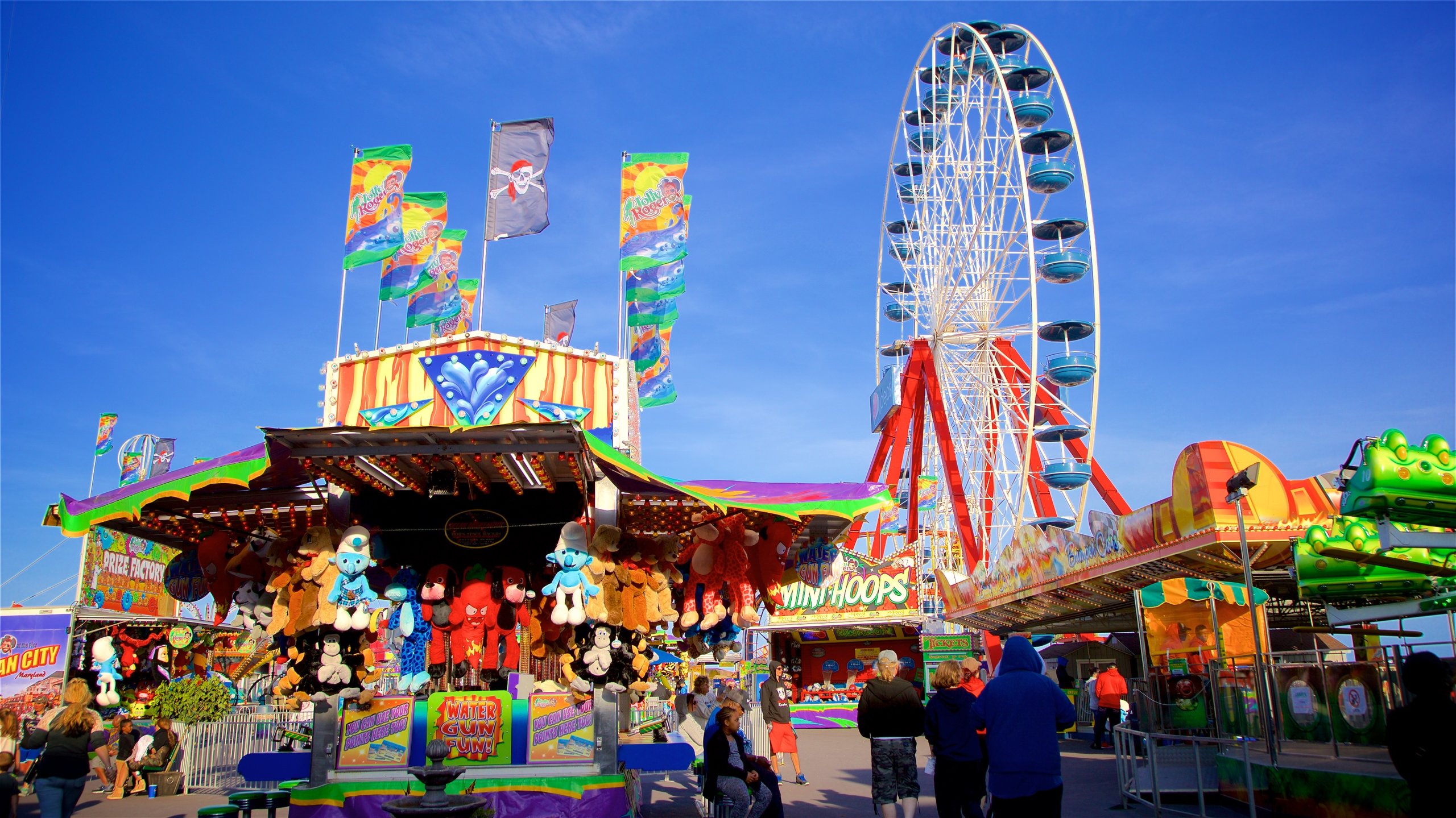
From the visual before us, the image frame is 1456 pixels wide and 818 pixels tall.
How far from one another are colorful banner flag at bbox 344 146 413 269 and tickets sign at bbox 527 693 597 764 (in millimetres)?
8954

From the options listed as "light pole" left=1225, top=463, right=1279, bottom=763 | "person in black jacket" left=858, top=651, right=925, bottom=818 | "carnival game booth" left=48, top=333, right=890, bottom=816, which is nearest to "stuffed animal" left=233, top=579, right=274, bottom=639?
"carnival game booth" left=48, top=333, right=890, bottom=816

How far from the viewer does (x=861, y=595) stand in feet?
87.1

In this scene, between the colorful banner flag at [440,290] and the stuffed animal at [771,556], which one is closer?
the stuffed animal at [771,556]

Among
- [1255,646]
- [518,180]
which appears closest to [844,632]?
[518,180]

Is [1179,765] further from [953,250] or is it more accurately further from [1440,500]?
[953,250]

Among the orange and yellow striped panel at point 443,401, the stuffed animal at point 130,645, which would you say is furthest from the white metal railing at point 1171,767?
the stuffed animal at point 130,645

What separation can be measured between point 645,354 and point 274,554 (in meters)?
10.0

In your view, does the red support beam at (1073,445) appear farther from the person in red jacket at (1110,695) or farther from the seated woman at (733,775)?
the seated woman at (733,775)

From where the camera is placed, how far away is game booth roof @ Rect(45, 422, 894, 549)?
25.1 ft

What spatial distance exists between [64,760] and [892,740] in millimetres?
5550

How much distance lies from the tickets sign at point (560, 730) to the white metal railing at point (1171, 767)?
4.85 metres

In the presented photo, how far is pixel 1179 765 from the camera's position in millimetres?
9578

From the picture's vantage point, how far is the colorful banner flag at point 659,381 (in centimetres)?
1850

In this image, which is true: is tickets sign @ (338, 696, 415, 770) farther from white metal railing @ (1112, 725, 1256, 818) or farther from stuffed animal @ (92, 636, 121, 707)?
white metal railing @ (1112, 725, 1256, 818)
